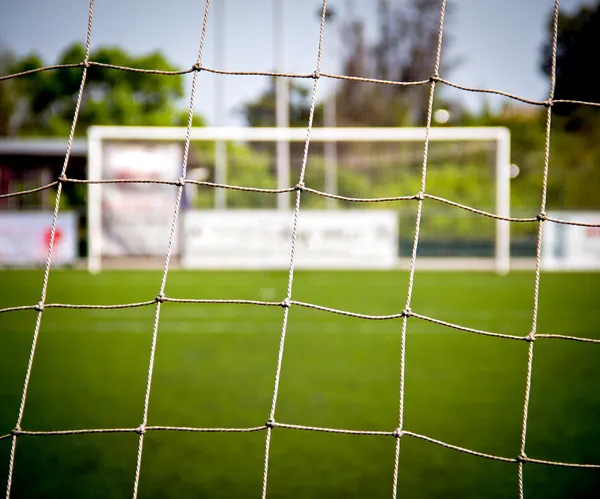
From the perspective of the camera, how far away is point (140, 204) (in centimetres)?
1154

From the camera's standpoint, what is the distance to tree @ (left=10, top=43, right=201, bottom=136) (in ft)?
81.0

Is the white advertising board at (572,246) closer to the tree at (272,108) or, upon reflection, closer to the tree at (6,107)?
the tree at (272,108)

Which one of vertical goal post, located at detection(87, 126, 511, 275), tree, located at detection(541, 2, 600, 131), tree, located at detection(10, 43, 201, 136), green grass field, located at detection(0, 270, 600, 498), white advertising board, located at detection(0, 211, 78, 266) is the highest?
tree, located at detection(10, 43, 201, 136)

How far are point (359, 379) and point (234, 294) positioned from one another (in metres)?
3.78

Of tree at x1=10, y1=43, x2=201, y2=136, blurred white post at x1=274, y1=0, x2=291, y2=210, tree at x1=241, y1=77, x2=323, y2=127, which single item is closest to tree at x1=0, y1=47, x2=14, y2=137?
tree at x1=10, y1=43, x2=201, y2=136

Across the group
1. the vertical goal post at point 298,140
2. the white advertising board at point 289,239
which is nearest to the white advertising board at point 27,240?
the vertical goal post at point 298,140

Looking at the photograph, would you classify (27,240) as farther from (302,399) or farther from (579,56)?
(302,399)

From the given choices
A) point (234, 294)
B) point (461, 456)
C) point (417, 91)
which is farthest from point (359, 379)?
point (417, 91)

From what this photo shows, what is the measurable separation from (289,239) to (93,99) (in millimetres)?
17160

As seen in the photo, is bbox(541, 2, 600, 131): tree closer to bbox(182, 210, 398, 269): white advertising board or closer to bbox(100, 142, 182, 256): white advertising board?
bbox(182, 210, 398, 269): white advertising board

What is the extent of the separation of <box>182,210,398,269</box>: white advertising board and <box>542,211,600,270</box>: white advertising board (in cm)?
236

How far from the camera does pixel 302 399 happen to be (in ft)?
11.4

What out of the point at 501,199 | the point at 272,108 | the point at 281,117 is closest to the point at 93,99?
the point at 272,108

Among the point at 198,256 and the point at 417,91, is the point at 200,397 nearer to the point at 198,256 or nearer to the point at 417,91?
the point at 198,256
